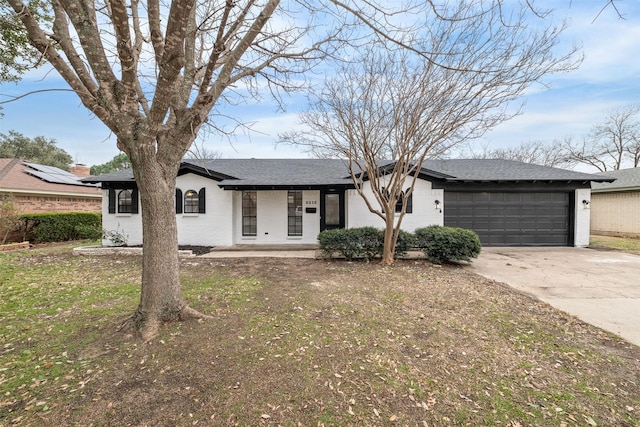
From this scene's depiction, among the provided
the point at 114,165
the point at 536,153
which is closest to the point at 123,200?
the point at 114,165

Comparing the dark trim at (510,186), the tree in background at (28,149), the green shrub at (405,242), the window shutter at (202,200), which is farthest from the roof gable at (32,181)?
the dark trim at (510,186)

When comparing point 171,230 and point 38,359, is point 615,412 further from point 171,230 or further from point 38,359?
point 38,359

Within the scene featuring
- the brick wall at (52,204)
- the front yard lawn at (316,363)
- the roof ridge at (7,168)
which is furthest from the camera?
the roof ridge at (7,168)

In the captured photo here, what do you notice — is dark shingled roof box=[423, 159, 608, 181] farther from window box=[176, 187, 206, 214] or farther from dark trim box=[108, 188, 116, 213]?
dark trim box=[108, 188, 116, 213]

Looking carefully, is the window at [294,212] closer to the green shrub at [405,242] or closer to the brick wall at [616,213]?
the green shrub at [405,242]

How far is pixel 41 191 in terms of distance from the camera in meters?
13.4

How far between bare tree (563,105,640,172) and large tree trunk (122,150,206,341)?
120 feet

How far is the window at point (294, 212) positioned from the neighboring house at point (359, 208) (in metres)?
0.04

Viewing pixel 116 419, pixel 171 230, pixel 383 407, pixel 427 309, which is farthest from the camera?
pixel 427 309

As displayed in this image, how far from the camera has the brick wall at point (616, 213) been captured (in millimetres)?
14195

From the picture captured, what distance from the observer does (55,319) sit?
4.03 metres

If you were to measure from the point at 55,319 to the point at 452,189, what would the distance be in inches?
480

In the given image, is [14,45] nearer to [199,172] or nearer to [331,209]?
[199,172]

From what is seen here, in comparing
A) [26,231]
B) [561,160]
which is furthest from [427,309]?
[561,160]
